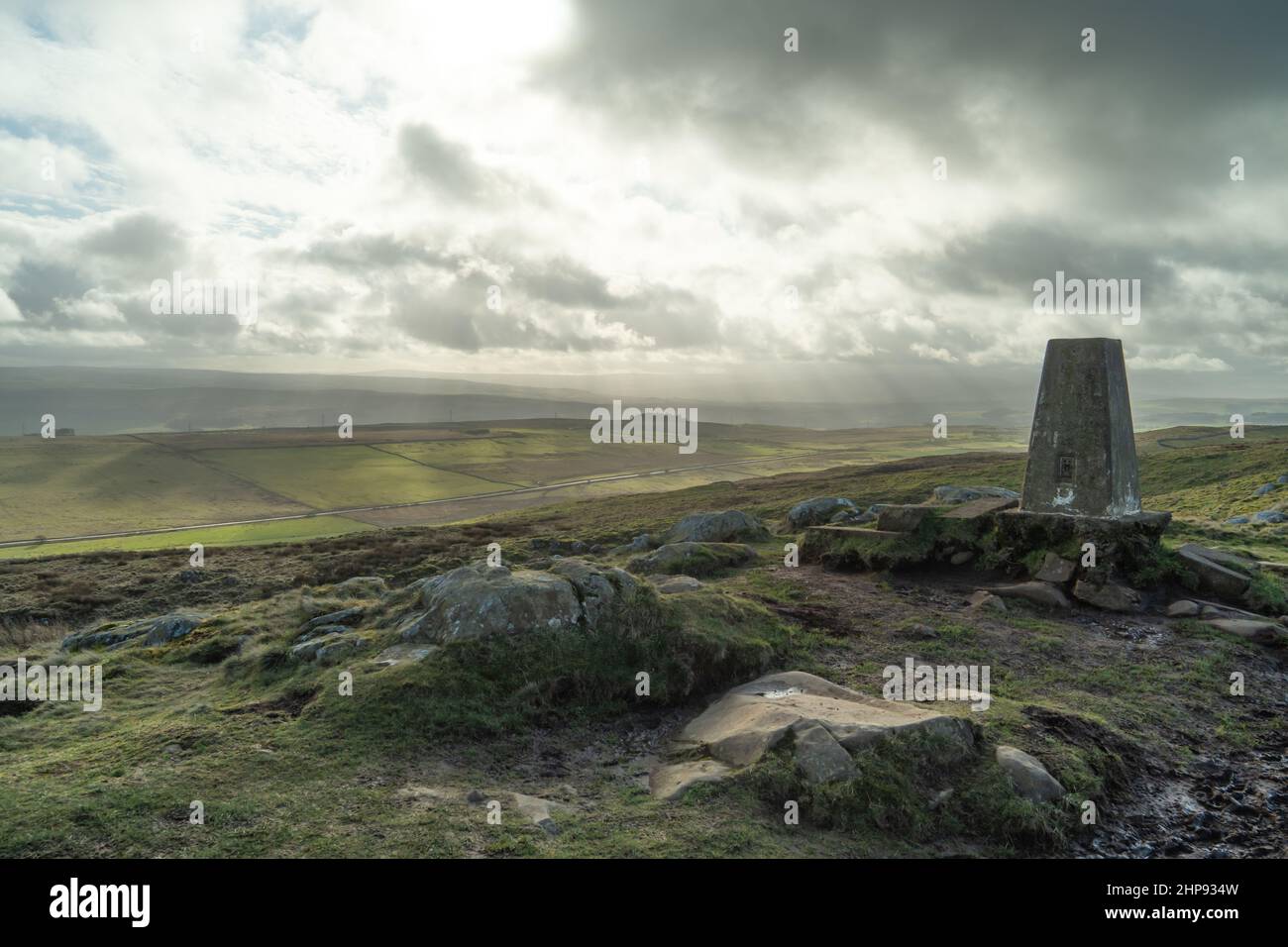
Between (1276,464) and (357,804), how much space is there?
46.8 metres

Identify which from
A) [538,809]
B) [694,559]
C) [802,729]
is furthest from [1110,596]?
[538,809]

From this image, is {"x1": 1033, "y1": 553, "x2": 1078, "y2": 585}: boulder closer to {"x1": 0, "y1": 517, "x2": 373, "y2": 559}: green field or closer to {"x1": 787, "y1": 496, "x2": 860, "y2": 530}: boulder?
{"x1": 787, "y1": 496, "x2": 860, "y2": 530}: boulder

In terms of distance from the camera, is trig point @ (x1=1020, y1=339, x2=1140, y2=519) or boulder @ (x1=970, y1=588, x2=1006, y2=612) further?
trig point @ (x1=1020, y1=339, x2=1140, y2=519)

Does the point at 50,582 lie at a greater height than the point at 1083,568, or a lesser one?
lesser

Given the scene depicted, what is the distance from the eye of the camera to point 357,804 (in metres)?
7.05

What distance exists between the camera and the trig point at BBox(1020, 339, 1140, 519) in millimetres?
16797

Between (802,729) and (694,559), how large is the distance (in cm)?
1235

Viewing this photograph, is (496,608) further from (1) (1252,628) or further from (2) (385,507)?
(2) (385,507)

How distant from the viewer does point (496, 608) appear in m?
10.9

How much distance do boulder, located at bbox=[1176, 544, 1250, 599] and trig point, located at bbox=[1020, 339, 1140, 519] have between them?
1.67 metres

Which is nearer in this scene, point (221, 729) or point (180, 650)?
point (221, 729)

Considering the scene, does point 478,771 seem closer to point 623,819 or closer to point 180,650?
point 623,819

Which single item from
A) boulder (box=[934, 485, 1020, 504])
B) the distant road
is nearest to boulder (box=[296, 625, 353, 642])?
boulder (box=[934, 485, 1020, 504])

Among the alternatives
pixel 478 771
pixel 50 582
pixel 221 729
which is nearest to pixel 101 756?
pixel 221 729
